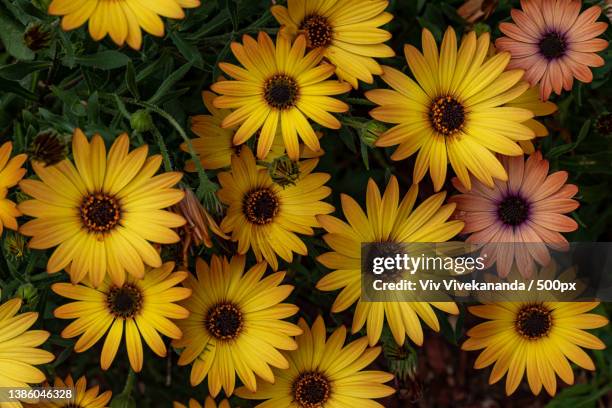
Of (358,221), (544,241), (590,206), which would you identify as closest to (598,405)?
(590,206)

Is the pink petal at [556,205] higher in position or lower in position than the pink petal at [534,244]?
higher

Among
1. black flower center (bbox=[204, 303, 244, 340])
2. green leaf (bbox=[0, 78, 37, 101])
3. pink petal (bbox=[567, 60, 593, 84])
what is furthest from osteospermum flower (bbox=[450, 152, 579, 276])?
green leaf (bbox=[0, 78, 37, 101])

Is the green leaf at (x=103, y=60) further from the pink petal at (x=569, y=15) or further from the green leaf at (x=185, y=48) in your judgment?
the pink petal at (x=569, y=15)

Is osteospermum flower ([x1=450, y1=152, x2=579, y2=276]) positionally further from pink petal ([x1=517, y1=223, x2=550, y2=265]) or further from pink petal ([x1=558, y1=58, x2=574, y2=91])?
pink petal ([x1=558, y1=58, x2=574, y2=91])

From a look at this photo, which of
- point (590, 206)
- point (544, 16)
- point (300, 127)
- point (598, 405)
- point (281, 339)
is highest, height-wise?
point (544, 16)

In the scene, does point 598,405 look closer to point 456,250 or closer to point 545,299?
point 545,299

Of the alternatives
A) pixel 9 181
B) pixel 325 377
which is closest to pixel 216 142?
pixel 9 181

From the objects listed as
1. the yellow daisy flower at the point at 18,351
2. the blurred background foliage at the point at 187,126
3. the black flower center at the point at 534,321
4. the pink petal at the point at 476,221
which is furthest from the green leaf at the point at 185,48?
the black flower center at the point at 534,321
